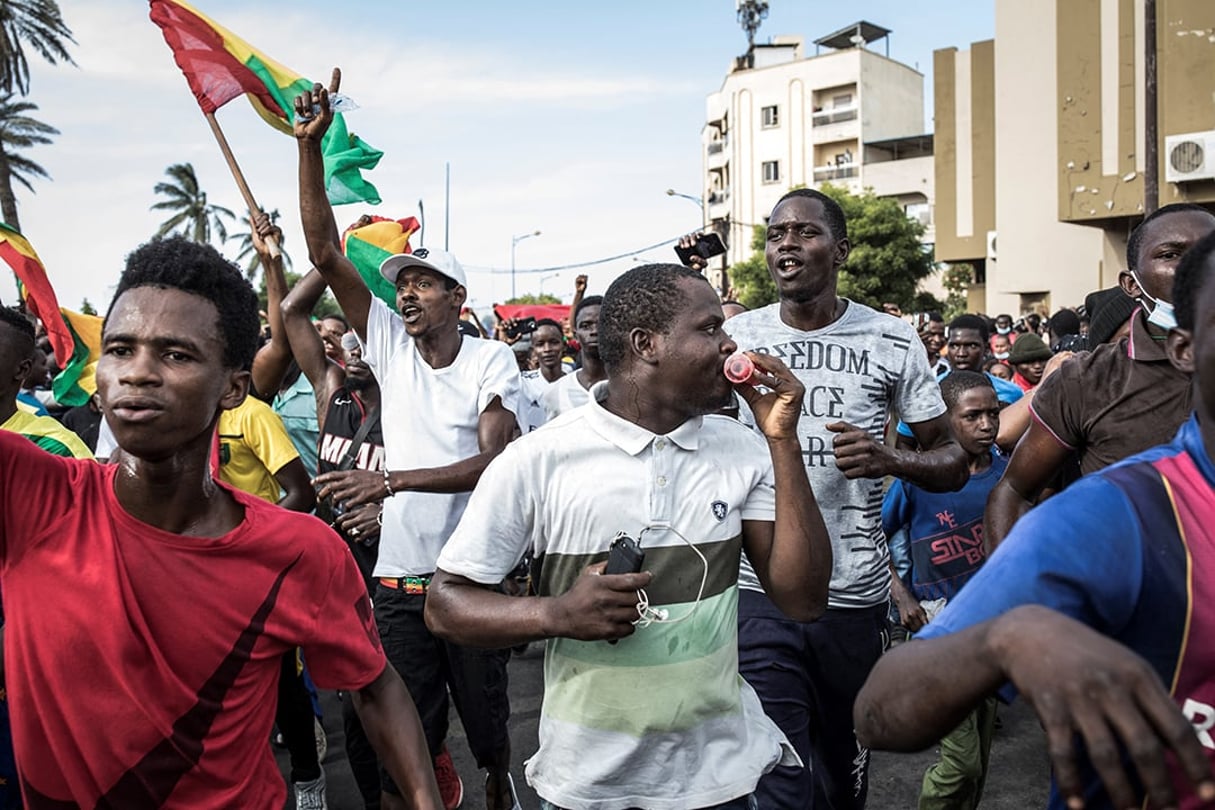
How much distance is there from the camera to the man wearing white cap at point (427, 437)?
423 cm

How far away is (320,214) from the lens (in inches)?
163

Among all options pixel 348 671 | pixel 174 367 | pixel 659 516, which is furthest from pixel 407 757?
pixel 174 367

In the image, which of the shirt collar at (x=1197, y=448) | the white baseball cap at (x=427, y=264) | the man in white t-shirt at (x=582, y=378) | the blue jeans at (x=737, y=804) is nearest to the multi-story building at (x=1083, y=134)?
the man in white t-shirt at (x=582, y=378)

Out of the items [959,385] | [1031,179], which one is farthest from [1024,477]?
[1031,179]

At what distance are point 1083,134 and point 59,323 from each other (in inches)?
1032

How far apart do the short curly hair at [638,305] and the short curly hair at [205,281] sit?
90 centimetres

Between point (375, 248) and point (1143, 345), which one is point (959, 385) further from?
point (375, 248)

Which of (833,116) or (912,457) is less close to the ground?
(833,116)

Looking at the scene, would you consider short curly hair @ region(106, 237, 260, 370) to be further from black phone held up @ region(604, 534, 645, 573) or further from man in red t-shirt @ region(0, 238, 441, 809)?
black phone held up @ region(604, 534, 645, 573)

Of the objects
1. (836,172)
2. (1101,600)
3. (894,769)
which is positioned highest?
(836,172)

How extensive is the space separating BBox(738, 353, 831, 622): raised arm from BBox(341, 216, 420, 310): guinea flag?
9.82 feet

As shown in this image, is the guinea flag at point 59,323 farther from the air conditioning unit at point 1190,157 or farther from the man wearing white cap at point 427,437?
the air conditioning unit at point 1190,157

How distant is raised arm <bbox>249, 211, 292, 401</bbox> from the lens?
16.0 feet

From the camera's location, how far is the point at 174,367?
6.71 feet
